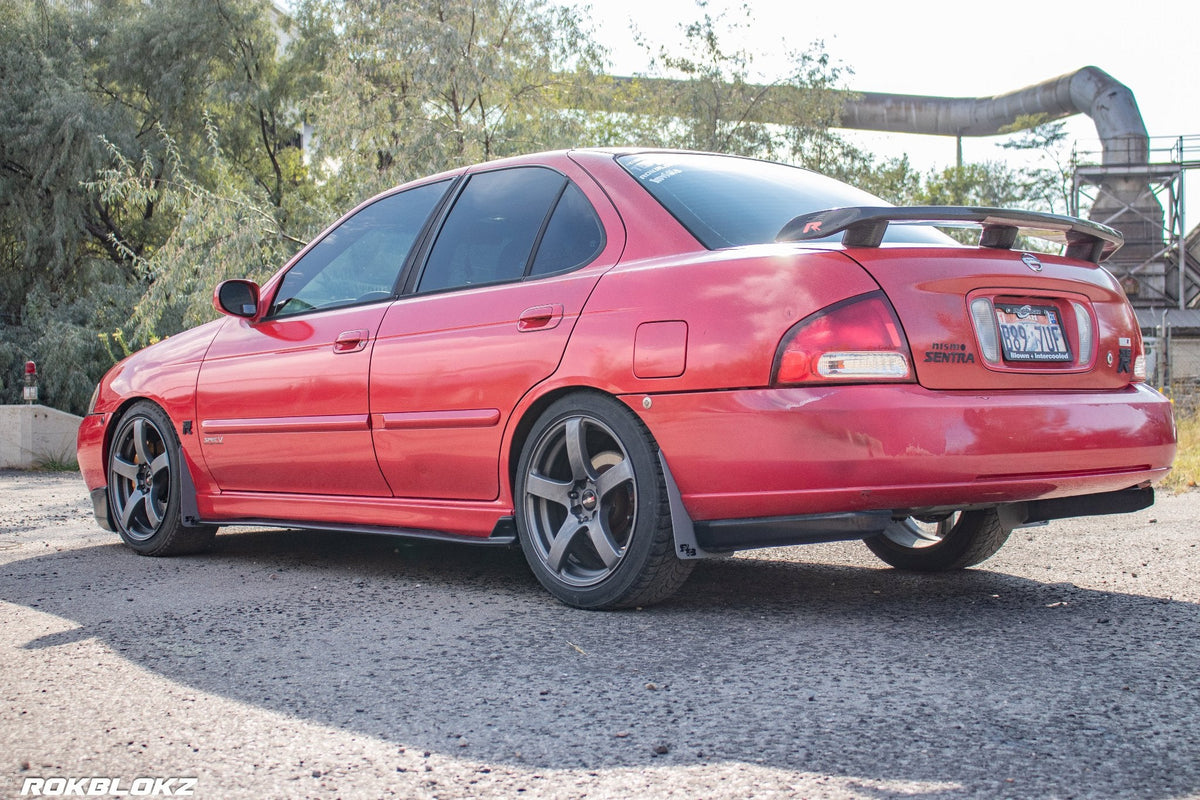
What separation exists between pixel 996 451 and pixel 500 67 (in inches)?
654

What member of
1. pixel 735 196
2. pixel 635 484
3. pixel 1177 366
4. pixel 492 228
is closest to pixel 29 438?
pixel 492 228

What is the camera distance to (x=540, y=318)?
384 centimetres

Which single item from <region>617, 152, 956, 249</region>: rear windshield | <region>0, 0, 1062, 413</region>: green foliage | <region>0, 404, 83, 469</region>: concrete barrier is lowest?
<region>0, 404, 83, 469</region>: concrete barrier

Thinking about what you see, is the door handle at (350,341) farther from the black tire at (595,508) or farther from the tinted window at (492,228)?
the black tire at (595,508)

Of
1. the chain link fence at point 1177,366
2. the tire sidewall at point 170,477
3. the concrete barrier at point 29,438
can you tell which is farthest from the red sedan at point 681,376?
the concrete barrier at point 29,438

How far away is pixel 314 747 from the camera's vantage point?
246 centimetres

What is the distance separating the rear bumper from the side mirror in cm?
237

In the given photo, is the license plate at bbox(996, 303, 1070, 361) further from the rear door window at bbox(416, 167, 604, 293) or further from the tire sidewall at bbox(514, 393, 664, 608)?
the rear door window at bbox(416, 167, 604, 293)

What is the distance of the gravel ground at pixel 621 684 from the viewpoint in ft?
7.34

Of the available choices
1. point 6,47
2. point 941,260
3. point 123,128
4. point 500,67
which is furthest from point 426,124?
point 941,260

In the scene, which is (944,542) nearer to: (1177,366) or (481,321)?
(481,321)

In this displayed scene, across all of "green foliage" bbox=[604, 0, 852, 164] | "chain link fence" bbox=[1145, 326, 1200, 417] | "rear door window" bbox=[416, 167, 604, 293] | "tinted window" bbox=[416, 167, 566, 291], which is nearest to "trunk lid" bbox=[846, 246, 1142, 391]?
"rear door window" bbox=[416, 167, 604, 293]

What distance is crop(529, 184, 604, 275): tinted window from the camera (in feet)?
12.9

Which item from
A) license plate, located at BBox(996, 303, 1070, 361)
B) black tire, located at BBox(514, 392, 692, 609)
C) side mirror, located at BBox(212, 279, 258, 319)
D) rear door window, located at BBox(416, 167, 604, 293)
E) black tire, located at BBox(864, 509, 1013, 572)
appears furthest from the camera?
side mirror, located at BBox(212, 279, 258, 319)
